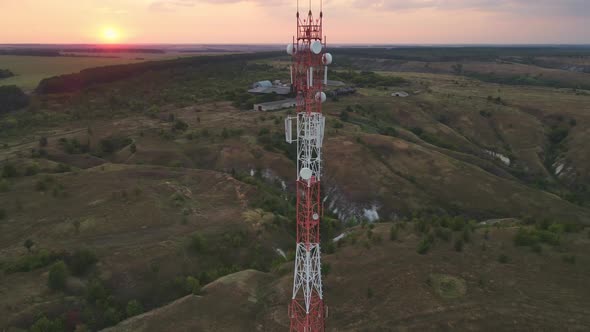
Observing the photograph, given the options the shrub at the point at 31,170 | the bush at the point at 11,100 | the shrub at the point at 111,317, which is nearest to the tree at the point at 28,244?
the shrub at the point at 111,317

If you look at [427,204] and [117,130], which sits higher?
[117,130]

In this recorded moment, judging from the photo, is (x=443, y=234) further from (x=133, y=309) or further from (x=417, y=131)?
(x=417, y=131)

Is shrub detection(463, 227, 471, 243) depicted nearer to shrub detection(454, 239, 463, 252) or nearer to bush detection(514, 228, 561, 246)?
shrub detection(454, 239, 463, 252)

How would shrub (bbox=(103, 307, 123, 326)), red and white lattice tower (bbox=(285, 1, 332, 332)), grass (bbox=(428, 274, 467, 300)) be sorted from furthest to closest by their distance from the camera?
shrub (bbox=(103, 307, 123, 326)) < grass (bbox=(428, 274, 467, 300)) < red and white lattice tower (bbox=(285, 1, 332, 332))

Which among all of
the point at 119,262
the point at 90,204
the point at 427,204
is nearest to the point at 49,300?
the point at 119,262

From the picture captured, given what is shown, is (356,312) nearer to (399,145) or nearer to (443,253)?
(443,253)

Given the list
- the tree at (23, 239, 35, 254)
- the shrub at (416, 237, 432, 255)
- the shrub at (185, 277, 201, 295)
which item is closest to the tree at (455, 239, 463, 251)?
the shrub at (416, 237, 432, 255)

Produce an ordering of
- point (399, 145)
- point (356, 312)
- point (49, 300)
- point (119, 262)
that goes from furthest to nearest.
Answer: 1. point (399, 145)
2. point (119, 262)
3. point (49, 300)
4. point (356, 312)
